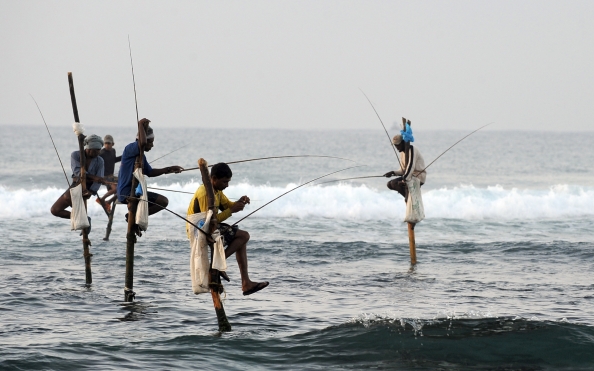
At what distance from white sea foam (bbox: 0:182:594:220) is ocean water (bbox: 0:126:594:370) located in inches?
4.1

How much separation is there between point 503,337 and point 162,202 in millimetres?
4304

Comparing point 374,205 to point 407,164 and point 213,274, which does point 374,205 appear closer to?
point 407,164

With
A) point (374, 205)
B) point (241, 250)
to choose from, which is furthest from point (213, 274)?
point (374, 205)

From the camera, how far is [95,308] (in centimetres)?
1055

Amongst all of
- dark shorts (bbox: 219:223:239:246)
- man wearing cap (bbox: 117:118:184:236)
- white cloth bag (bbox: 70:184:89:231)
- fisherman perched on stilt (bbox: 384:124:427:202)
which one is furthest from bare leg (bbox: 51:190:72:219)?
fisherman perched on stilt (bbox: 384:124:427:202)

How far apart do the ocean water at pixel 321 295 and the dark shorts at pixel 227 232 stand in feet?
3.50

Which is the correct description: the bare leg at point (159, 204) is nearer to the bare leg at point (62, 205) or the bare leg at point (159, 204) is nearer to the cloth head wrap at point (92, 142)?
the cloth head wrap at point (92, 142)

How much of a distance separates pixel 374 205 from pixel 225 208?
1646cm

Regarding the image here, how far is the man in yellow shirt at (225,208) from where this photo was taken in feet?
27.7

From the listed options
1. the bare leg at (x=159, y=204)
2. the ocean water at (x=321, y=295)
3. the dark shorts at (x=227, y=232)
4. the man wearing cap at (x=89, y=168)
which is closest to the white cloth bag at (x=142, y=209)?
the bare leg at (x=159, y=204)

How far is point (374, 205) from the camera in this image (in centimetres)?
2492

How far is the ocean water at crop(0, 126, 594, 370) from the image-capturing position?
8.53 meters

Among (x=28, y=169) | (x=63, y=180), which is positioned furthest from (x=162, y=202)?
(x=28, y=169)

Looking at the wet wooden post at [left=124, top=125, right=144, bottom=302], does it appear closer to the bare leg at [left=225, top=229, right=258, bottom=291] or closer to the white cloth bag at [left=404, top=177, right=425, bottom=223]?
the bare leg at [left=225, top=229, right=258, bottom=291]
